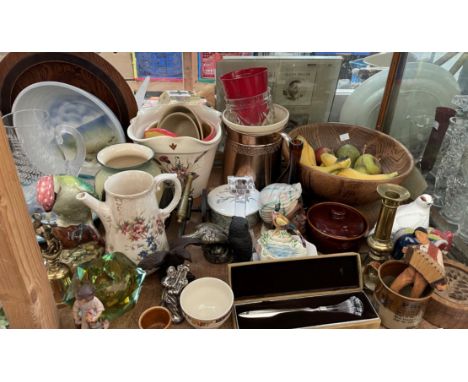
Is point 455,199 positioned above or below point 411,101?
below

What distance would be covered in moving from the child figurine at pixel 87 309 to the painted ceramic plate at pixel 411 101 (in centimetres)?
88

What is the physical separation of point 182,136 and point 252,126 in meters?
0.17

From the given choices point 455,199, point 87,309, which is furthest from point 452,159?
point 87,309

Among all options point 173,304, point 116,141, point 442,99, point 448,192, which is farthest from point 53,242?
point 442,99

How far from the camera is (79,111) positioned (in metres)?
0.86

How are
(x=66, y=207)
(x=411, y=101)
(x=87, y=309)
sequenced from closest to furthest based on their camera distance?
1. (x=87, y=309)
2. (x=66, y=207)
3. (x=411, y=101)

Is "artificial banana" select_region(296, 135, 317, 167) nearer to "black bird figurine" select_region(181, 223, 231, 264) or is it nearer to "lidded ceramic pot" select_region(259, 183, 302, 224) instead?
"lidded ceramic pot" select_region(259, 183, 302, 224)

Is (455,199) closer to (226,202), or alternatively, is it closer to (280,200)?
(280,200)

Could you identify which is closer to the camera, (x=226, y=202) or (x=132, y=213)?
(x=132, y=213)

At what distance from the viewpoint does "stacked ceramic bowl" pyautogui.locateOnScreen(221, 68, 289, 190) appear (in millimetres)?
834

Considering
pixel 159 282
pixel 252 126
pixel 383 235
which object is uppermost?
pixel 252 126

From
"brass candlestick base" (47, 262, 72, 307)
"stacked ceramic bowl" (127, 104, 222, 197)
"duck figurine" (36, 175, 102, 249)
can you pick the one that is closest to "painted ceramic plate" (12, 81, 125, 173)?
"stacked ceramic bowl" (127, 104, 222, 197)

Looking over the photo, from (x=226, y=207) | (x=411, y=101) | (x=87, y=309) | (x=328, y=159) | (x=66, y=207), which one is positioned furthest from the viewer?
(x=411, y=101)

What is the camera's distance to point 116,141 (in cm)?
88
